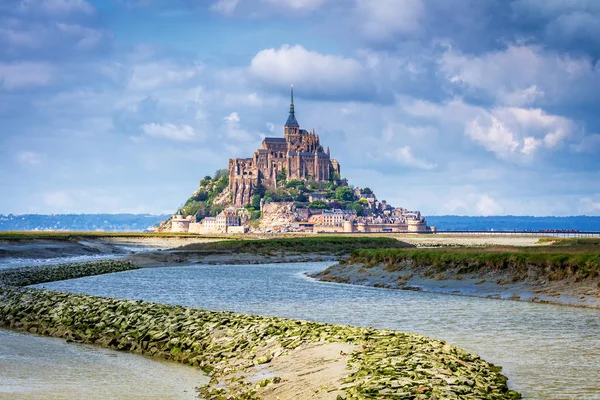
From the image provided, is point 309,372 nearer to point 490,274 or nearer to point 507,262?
point 490,274

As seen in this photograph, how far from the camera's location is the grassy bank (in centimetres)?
2939

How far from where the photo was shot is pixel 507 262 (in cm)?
3309

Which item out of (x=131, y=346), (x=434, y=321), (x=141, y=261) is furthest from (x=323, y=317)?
(x=141, y=261)

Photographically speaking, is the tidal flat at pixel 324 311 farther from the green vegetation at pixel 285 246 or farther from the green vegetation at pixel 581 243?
the green vegetation at pixel 285 246

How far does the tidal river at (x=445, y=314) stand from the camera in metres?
15.3

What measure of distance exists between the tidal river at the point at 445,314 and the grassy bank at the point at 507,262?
3.29 meters

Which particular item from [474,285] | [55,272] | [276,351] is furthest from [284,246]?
[276,351]

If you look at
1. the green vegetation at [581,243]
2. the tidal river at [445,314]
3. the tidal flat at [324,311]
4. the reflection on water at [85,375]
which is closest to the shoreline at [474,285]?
the tidal river at [445,314]

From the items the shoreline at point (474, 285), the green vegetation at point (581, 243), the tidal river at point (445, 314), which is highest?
the green vegetation at point (581, 243)

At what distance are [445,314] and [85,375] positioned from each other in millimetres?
11668

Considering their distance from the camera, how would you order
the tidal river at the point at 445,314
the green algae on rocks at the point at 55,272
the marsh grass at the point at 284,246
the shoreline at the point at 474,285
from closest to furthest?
the tidal river at the point at 445,314 → the shoreline at the point at 474,285 → the green algae on rocks at the point at 55,272 → the marsh grass at the point at 284,246

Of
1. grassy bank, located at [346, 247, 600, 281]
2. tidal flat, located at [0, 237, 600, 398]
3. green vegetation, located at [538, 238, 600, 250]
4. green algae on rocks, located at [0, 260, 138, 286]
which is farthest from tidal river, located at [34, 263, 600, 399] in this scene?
green vegetation, located at [538, 238, 600, 250]

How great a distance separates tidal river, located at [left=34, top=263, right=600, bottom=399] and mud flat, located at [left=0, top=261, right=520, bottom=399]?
50.3 inches

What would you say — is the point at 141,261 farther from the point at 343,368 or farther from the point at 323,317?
the point at 343,368
